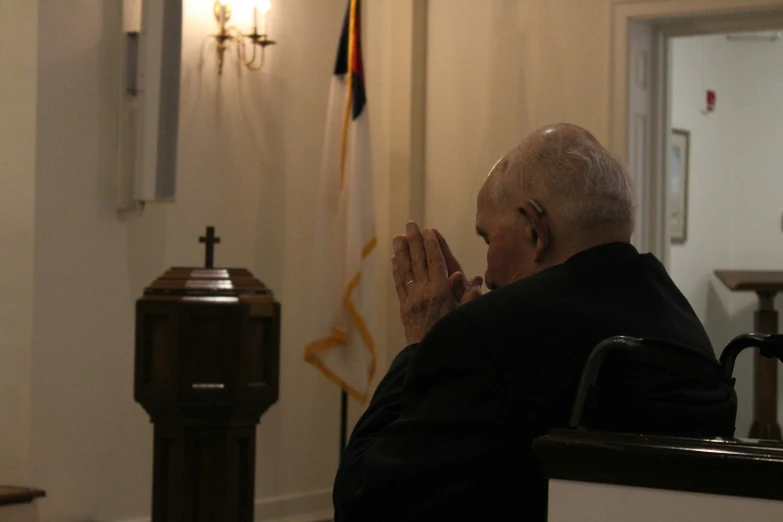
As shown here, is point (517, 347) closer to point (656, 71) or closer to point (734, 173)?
point (656, 71)

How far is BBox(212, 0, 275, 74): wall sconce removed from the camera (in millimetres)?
5223

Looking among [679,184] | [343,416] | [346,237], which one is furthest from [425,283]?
[679,184]

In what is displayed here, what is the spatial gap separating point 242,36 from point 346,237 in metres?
1.12

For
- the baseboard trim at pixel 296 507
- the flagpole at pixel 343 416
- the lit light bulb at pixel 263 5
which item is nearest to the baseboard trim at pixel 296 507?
the baseboard trim at pixel 296 507

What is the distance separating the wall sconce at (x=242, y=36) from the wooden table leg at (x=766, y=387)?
400 cm

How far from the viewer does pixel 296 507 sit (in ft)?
18.6

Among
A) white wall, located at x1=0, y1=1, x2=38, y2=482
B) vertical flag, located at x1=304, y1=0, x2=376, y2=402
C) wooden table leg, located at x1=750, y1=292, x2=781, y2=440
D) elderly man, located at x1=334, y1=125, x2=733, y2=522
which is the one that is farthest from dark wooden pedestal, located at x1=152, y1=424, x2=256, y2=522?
wooden table leg, located at x1=750, y1=292, x2=781, y2=440

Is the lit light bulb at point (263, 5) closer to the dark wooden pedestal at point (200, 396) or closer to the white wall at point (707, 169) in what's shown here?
the dark wooden pedestal at point (200, 396)

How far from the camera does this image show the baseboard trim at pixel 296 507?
5.46m

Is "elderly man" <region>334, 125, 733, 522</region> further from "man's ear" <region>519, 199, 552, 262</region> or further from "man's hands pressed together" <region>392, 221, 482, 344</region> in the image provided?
"man's hands pressed together" <region>392, 221, 482, 344</region>

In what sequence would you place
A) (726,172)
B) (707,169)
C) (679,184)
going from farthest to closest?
(726,172) → (707,169) → (679,184)

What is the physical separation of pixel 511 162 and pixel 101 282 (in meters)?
3.05

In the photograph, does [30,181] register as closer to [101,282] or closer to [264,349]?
[101,282]

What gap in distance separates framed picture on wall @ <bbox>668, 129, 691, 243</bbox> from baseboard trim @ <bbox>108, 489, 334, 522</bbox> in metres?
3.85
